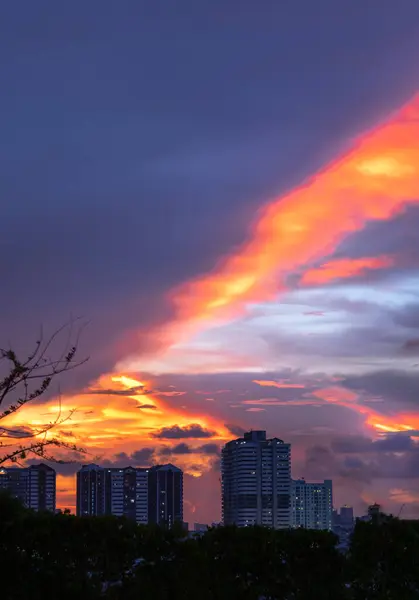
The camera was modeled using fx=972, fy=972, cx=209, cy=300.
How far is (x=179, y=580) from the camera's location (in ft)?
40.9

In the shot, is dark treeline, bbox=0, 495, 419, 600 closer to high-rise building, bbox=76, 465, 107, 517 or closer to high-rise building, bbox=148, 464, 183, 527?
high-rise building, bbox=76, 465, 107, 517

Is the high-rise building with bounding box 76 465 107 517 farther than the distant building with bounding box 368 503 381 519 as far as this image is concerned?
Yes

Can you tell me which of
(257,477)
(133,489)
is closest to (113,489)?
(133,489)

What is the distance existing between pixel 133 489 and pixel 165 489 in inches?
142

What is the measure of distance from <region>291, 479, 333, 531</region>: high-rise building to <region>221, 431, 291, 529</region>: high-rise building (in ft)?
4.12

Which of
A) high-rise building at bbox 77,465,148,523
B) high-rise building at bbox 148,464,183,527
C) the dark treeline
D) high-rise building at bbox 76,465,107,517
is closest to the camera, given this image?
the dark treeline

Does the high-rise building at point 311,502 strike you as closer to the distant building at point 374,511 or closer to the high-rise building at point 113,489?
the high-rise building at point 113,489

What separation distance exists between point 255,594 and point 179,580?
3.46 ft

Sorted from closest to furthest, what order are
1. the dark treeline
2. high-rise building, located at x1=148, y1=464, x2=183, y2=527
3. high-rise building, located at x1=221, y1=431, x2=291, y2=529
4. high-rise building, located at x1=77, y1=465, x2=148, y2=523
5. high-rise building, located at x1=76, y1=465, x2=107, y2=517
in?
the dark treeline → high-rise building, located at x1=221, y1=431, x2=291, y2=529 → high-rise building, located at x1=76, y1=465, x2=107, y2=517 → high-rise building, located at x1=77, y1=465, x2=148, y2=523 → high-rise building, located at x1=148, y1=464, x2=183, y2=527

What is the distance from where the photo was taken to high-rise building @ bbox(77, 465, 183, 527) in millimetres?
98625

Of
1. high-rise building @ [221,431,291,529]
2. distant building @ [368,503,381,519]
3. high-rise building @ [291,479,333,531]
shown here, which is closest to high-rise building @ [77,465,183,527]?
high-rise building @ [221,431,291,529]

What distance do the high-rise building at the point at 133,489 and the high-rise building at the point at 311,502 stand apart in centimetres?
1228

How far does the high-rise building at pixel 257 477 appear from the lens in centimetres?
9519

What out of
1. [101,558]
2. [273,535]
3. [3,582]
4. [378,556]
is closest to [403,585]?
[378,556]
